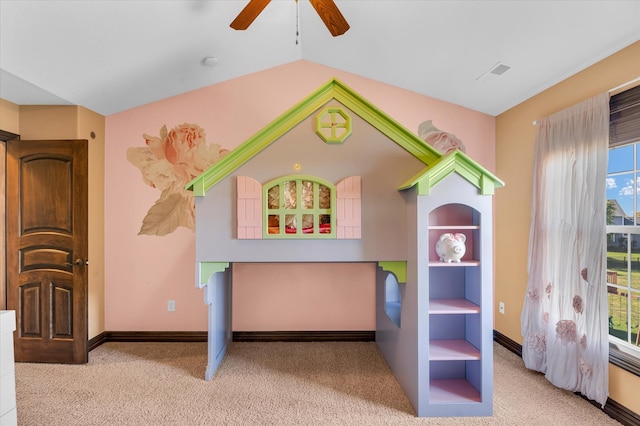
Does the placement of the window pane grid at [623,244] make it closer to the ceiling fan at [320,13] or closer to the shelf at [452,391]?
the shelf at [452,391]

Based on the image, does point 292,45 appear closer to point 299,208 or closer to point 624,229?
point 299,208

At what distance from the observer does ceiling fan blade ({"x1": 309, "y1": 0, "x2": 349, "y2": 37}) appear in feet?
5.56

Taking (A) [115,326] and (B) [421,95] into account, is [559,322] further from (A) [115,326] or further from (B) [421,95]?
(A) [115,326]

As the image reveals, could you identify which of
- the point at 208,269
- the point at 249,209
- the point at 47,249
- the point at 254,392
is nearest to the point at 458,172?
the point at 249,209

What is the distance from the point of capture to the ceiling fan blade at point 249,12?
5.69 ft

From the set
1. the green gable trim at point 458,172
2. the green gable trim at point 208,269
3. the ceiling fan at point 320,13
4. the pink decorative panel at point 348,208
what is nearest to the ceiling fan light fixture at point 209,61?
the ceiling fan at point 320,13

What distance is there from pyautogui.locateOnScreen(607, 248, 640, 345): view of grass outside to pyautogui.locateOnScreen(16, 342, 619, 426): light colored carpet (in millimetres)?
571

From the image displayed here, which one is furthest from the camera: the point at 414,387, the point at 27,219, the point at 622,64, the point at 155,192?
the point at 155,192

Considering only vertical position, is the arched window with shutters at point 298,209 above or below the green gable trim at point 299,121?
below

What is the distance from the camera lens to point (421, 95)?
11.5ft

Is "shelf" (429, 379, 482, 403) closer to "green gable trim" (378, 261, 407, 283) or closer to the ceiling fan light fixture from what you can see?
"green gable trim" (378, 261, 407, 283)

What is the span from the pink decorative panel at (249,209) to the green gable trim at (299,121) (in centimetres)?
17

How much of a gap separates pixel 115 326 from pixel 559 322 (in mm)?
4069

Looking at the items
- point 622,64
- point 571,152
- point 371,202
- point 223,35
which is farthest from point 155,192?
point 622,64
